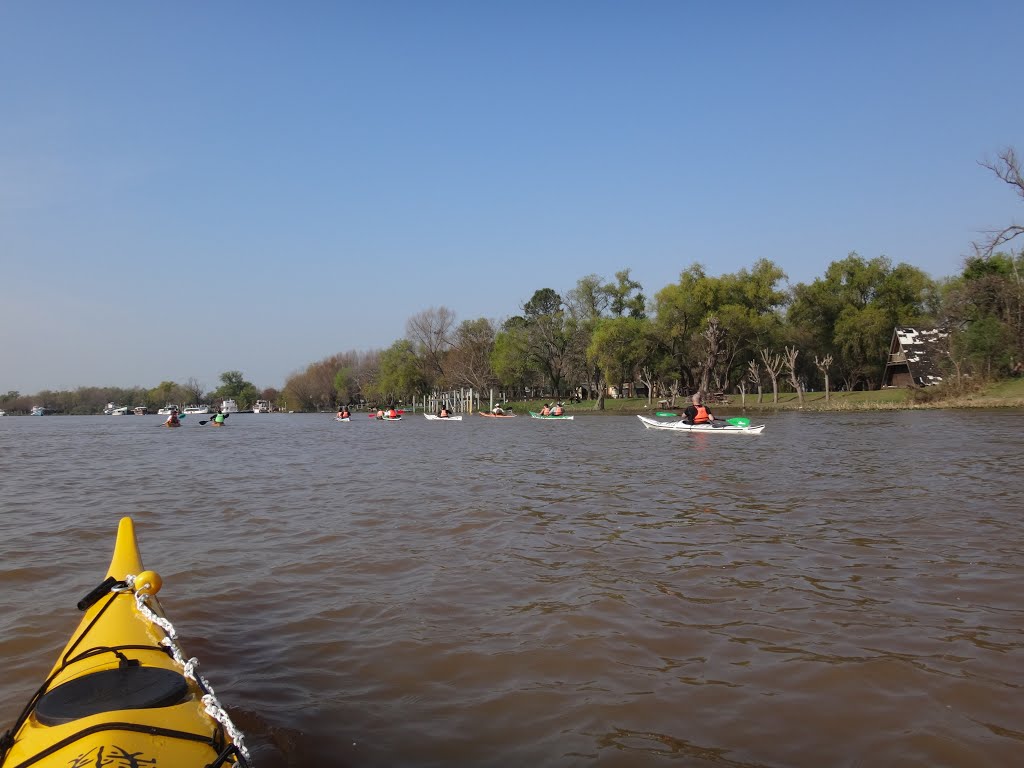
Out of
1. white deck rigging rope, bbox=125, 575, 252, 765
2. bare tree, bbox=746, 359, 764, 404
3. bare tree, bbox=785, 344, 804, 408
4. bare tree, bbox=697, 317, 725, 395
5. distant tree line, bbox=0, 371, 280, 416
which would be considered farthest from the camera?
distant tree line, bbox=0, 371, 280, 416

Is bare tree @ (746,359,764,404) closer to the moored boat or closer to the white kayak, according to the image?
the white kayak

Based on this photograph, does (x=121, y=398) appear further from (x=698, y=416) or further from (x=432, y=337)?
(x=698, y=416)

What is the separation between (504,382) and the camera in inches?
2899

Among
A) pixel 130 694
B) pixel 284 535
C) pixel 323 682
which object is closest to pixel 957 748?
pixel 323 682

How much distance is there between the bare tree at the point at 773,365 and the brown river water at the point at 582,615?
43561 mm

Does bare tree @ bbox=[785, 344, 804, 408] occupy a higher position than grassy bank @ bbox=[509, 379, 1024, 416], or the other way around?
bare tree @ bbox=[785, 344, 804, 408]

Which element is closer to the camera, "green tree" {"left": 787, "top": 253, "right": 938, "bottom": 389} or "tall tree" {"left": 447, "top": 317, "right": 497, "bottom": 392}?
"green tree" {"left": 787, "top": 253, "right": 938, "bottom": 389}

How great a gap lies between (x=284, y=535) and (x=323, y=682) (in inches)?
199

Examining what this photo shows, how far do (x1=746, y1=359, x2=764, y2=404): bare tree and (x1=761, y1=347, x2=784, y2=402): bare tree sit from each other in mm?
1015

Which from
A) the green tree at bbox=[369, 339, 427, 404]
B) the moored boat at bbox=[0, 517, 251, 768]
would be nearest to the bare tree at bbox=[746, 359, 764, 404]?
the green tree at bbox=[369, 339, 427, 404]

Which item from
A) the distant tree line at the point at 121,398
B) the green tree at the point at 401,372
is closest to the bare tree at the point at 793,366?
the green tree at the point at 401,372

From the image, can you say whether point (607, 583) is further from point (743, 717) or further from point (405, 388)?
point (405, 388)

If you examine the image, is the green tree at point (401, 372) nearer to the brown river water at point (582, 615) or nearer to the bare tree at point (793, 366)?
the bare tree at point (793, 366)

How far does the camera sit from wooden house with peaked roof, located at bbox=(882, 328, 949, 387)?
149ft
